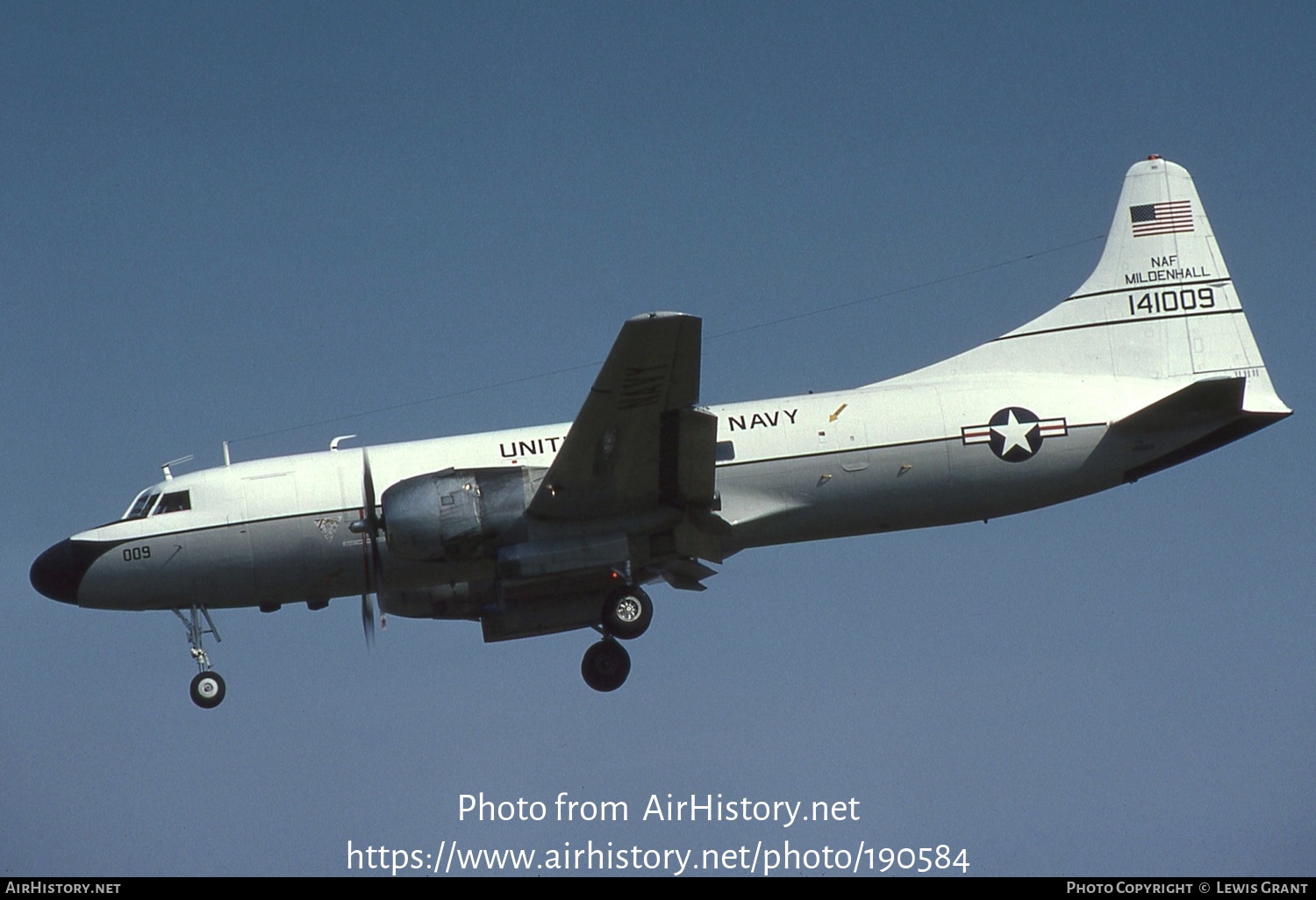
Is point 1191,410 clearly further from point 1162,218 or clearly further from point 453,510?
point 453,510

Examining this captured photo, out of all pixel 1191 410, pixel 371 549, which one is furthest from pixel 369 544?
pixel 1191 410

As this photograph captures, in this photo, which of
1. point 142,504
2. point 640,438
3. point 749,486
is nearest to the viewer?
point 640,438

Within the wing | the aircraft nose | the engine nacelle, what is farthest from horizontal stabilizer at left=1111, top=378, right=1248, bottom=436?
the aircraft nose

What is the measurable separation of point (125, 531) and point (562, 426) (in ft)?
23.4

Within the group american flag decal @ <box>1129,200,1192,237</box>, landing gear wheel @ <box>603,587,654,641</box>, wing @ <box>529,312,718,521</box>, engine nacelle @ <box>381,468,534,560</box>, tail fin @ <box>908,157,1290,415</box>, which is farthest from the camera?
american flag decal @ <box>1129,200,1192,237</box>

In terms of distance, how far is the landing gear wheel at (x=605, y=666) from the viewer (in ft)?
87.0

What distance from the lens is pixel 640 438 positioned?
2355 cm

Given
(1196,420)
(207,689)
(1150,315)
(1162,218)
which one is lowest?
(207,689)

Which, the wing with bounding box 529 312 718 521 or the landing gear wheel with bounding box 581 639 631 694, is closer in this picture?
the wing with bounding box 529 312 718 521

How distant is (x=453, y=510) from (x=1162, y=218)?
44.3 ft

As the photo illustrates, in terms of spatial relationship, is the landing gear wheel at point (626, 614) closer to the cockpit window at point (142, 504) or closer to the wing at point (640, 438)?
the wing at point (640, 438)

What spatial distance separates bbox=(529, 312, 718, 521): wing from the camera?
2203cm

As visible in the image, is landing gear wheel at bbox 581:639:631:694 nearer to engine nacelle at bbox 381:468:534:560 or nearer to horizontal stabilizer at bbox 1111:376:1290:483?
engine nacelle at bbox 381:468:534:560

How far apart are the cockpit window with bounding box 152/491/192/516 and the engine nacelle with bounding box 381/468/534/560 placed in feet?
12.0
